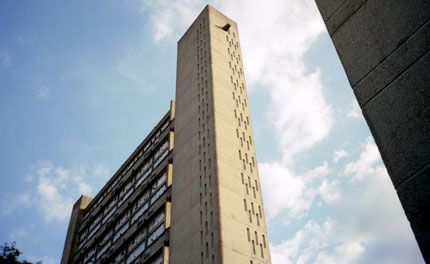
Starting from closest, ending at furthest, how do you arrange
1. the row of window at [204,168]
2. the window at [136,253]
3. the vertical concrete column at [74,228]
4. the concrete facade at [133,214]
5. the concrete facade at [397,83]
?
the concrete facade at [397,83] < the row of window at [204,168] < the concrete facade at [133,214] < the window at [136,253] < the vertical concrete column at [74,228]

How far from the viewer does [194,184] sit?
3291 centimetres

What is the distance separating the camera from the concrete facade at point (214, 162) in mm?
28250

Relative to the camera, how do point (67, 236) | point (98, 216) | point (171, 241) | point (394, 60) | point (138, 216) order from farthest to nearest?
1. point (67, 236)
2. point (98, 216)
3. point (138, 216)
4. point (171, 241)
5. point (394, 60)

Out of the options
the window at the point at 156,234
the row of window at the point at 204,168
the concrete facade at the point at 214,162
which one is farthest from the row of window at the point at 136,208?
the row of window at the point at 204,168

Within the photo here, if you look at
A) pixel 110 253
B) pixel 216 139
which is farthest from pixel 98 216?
pixel 216 139

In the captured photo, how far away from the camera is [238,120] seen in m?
38.5

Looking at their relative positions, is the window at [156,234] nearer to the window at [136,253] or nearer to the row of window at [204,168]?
the window at [136,253]

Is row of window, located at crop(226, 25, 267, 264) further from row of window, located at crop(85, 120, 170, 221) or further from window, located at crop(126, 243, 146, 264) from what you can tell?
window, located at crop(126, 243, 146, 264)

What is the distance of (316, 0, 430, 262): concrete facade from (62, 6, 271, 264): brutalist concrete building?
21.7 meters

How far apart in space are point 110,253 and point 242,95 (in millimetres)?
21491

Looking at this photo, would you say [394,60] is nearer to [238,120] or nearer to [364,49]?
[364,49]

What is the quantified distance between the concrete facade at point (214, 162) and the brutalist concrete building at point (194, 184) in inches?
3.5

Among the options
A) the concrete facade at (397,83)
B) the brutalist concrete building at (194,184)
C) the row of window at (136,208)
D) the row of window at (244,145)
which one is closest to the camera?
the concrete facade at (397,83)

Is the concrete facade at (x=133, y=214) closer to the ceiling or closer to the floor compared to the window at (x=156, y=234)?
closer to the ceiling
